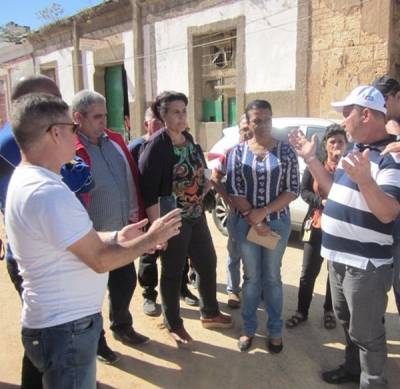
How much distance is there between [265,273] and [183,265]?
620 millimetres

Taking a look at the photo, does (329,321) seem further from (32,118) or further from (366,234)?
(32,118)

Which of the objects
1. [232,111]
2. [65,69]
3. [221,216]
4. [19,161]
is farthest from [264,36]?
[65,69]

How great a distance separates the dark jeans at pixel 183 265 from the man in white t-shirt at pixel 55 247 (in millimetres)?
1435

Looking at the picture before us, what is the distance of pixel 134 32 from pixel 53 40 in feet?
20.1


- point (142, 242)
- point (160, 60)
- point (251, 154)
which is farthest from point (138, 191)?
point (160, 60)

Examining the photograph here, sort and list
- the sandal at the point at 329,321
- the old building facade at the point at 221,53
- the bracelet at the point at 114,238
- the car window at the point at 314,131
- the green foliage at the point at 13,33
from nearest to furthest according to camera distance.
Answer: the bracelet at the point at 114,238, the sandal at the point at 329,321, the car window at the point at 314,131, the old building facade at the point at 221,53, the green foliage at the point at 13,33

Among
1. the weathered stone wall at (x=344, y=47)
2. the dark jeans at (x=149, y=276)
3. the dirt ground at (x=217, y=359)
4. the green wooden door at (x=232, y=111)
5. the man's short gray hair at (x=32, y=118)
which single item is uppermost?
the weathered stone wall at (x=344, y=47)

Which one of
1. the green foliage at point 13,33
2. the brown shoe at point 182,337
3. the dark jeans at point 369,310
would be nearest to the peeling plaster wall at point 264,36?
the brown shoe at point 182,337

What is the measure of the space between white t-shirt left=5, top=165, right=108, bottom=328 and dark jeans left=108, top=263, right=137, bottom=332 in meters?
1.42

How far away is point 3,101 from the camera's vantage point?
24.8m

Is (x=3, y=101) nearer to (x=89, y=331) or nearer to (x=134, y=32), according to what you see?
(x=134, y=32)

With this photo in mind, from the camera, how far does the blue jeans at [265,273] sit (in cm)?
314

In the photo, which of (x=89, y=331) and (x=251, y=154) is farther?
(x=251, y=154)

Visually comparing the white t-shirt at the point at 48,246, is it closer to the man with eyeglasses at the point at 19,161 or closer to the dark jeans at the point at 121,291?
the man with eyeglasses at the point at 19,161
